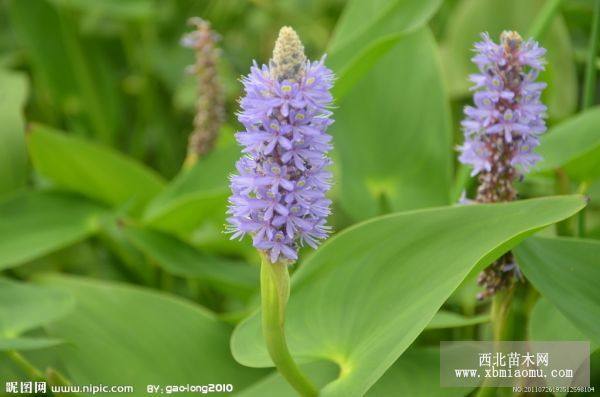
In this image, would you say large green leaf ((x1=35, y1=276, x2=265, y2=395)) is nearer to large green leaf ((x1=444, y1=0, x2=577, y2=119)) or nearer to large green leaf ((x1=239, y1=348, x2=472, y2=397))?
large green leaf ((x1=239, y1=348, x2=472, y2=397))

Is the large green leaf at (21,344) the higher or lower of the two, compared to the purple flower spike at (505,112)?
lower

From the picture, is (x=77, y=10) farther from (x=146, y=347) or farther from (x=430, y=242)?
(x=430, y=242)

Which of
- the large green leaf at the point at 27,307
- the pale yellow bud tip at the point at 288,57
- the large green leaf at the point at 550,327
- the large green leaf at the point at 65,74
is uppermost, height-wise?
the large green leaf at the point at 65,74

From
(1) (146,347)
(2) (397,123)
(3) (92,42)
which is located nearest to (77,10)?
(3) (92,42)

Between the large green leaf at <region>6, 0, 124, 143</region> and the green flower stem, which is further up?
the large green leaf at <region>6, 0, 124, 143</region>

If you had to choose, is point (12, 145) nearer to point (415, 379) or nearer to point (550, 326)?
point (415, 379)

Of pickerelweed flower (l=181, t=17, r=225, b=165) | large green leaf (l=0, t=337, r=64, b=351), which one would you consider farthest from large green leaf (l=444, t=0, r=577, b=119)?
large green leaf (l=0, t=337, r=64, b=351)

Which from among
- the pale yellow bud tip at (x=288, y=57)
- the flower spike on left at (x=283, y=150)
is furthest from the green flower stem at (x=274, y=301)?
the pale yellow bud tip at (x=288, y=57)

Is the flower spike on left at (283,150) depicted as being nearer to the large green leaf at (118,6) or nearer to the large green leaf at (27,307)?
the large green leaf at (27,307)
